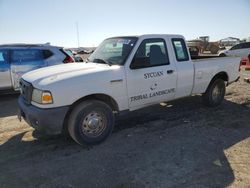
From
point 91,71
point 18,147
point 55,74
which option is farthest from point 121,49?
point 18,147

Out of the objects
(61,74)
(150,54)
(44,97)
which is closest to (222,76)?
(150,54)

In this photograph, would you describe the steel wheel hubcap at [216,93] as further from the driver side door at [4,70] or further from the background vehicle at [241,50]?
the background vehicle at [241,50]

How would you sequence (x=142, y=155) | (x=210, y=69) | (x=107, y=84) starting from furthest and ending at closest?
(x=210, y=69), (x=107, y=84), (x=142, y=155)

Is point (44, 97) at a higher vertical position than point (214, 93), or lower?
higher

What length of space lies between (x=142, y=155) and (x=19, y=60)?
5838 mm

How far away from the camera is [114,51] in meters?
5.70

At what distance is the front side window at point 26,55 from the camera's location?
8773mm

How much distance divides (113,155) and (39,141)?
151 cm

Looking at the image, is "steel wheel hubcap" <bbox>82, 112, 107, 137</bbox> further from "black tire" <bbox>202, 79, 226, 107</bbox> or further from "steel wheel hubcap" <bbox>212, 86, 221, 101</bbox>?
"steel wheel hubcap" <bbox>212, 86, 221, 101</bbox>

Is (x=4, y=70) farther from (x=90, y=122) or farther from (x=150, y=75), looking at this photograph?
(x=150, y=75)

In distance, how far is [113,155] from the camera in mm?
4598

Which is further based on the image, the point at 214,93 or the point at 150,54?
the point at 214,93

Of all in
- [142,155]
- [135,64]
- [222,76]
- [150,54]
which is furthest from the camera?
[222,76]

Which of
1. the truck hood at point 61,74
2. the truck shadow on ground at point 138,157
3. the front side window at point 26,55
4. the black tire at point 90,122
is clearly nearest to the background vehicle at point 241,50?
the front side window at point 26,55
